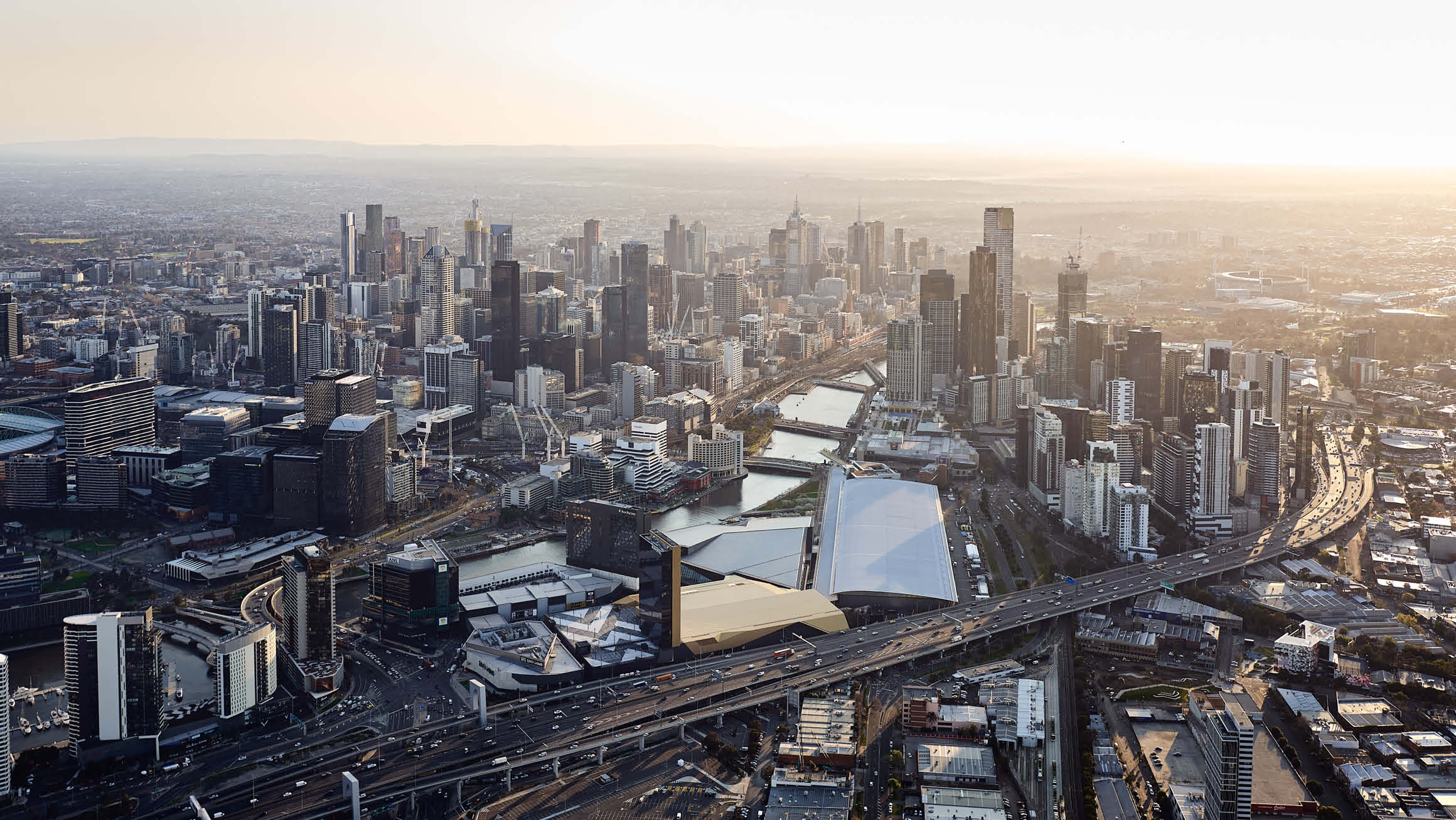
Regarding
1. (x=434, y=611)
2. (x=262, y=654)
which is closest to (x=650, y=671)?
(x=434, y=611)

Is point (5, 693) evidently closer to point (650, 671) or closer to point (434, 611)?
point (434, 611)

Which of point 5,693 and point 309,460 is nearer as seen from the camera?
point 5,693

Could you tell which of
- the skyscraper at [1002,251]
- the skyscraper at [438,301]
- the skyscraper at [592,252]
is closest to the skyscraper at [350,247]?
the skyscraper at [592,252]

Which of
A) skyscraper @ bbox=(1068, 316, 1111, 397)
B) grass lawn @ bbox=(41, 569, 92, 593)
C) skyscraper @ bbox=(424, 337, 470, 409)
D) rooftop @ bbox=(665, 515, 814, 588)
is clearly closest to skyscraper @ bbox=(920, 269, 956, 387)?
skyscraper @ bbox=(1068, 316, 1111, 397)

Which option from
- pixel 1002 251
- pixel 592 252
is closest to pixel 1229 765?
pixel 1002 251

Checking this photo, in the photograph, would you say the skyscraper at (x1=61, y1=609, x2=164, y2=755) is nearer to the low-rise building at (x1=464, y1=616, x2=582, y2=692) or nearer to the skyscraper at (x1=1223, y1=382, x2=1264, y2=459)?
the low-rise building at (x1=464, y1=616, x2=582, y2=692)
